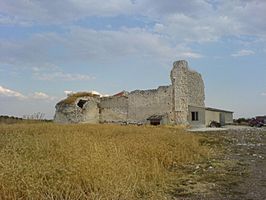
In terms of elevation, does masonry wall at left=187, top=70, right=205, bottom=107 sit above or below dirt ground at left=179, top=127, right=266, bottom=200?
above

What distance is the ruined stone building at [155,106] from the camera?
117 ft

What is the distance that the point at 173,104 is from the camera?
35.8 metres

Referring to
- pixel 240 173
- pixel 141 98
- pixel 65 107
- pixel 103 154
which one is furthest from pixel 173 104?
pixel 103 154

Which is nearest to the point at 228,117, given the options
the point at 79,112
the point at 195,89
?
the point at 195,89

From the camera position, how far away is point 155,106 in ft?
121

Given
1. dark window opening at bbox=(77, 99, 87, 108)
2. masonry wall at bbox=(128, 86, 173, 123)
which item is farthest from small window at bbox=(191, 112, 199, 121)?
dark window opening at bbox=(77, 99, 87, 108)

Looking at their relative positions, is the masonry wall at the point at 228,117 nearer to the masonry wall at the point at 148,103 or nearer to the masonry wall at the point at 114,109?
the masonry wall at the point at 148,103

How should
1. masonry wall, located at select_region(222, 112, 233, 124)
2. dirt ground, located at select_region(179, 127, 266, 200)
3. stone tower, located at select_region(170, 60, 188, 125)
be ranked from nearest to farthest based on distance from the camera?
dirt ground, located at select_region(179, 127, 266, 200) → stone tower, located at select_region(170, 60, 188, 125) → masonry wall, located at select_region(222, 112, 233, 124)

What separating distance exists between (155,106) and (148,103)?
1.09 metres

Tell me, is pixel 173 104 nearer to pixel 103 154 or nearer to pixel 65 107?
pixel 65 107

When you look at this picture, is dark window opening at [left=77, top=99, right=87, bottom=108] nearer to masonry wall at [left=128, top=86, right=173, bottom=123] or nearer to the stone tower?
masonry wall at [left=128, top=86, right=173, bottom=123]

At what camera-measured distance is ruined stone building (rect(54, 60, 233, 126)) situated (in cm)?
3556

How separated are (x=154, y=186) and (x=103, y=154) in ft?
3.90

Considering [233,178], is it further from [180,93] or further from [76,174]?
[180,93]
